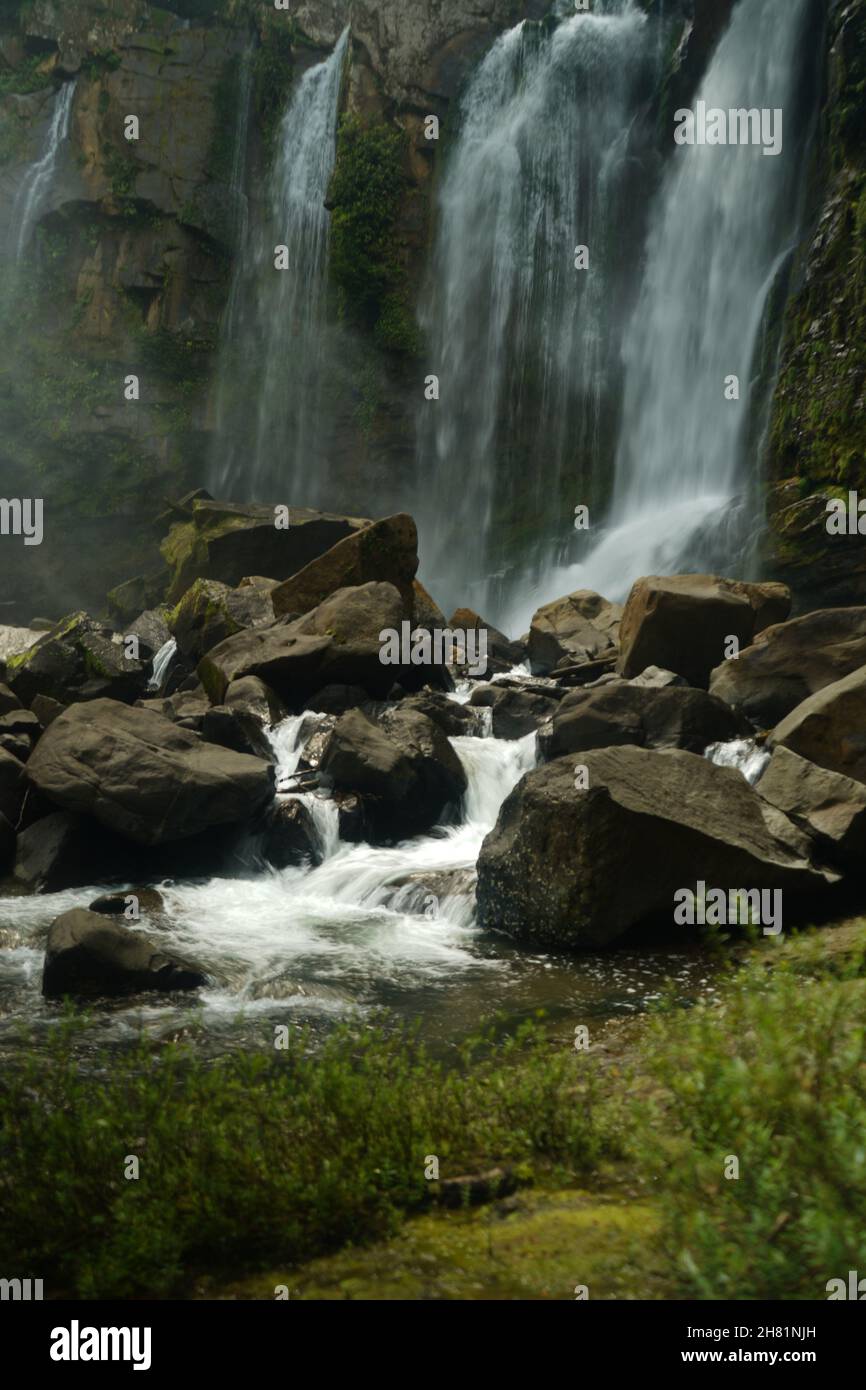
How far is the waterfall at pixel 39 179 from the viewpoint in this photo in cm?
3619

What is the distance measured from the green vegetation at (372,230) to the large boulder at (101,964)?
97.1 ft

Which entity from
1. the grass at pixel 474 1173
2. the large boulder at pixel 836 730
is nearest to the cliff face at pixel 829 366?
the large boulder at pixel 836 730

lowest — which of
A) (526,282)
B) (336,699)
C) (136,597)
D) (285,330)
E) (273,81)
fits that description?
(336,699)

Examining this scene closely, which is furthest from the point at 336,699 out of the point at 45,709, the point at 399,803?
the point at 45,709

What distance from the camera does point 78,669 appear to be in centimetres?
1570

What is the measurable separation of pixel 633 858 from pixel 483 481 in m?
25.9

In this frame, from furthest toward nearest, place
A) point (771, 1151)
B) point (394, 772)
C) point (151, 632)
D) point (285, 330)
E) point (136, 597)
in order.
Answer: point (285, 330), point (136, 597), point (151, 632), point (394, 772), point (771, 1151)

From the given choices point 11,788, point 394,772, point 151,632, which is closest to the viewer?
point 11,788

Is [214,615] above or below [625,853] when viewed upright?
above

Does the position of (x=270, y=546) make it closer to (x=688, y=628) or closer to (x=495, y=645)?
(x=495, y=645)

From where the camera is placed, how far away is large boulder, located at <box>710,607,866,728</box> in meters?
12.6

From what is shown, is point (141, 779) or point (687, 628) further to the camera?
point (687, 628)

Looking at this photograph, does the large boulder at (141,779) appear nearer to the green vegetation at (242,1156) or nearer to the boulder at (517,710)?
the boulder at (517,710)

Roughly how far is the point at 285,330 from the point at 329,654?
80.2 feet
